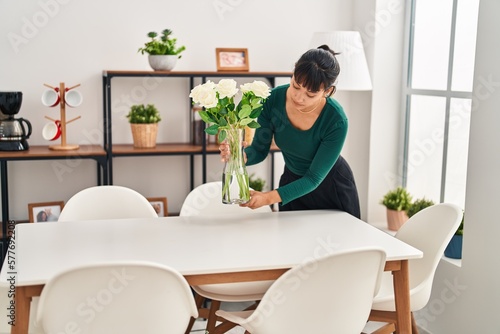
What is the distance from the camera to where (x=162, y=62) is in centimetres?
363

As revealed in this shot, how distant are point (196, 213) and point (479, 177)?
4.14 feet

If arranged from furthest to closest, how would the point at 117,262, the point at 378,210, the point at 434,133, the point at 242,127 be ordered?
the point at 378,210 → the point at 434,133 → the point at 242,127 → the point at 117,262

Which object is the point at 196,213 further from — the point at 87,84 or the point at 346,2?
the point at 346,2

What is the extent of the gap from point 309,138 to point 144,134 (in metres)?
1.28

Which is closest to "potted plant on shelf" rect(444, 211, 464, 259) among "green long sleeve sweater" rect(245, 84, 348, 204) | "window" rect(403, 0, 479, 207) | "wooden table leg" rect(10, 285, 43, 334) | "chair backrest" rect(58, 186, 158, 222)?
"window" rect(403, 0, 479, 207)

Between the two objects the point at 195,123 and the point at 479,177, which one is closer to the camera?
the point at 479,177

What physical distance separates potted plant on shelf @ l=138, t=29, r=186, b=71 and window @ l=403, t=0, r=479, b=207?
4.50 ft

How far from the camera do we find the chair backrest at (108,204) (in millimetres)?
2863

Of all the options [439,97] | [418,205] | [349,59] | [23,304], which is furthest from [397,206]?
[23,304]

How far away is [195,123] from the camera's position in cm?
387

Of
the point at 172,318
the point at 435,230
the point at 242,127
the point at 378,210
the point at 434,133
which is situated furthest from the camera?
the point at 378,210

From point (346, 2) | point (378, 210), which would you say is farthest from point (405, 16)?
point (378, 210)

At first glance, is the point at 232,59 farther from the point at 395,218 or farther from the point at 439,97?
the point at 395,218

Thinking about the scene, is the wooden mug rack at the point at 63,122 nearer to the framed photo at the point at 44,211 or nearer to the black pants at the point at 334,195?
the framed photo at the point at 44,211
